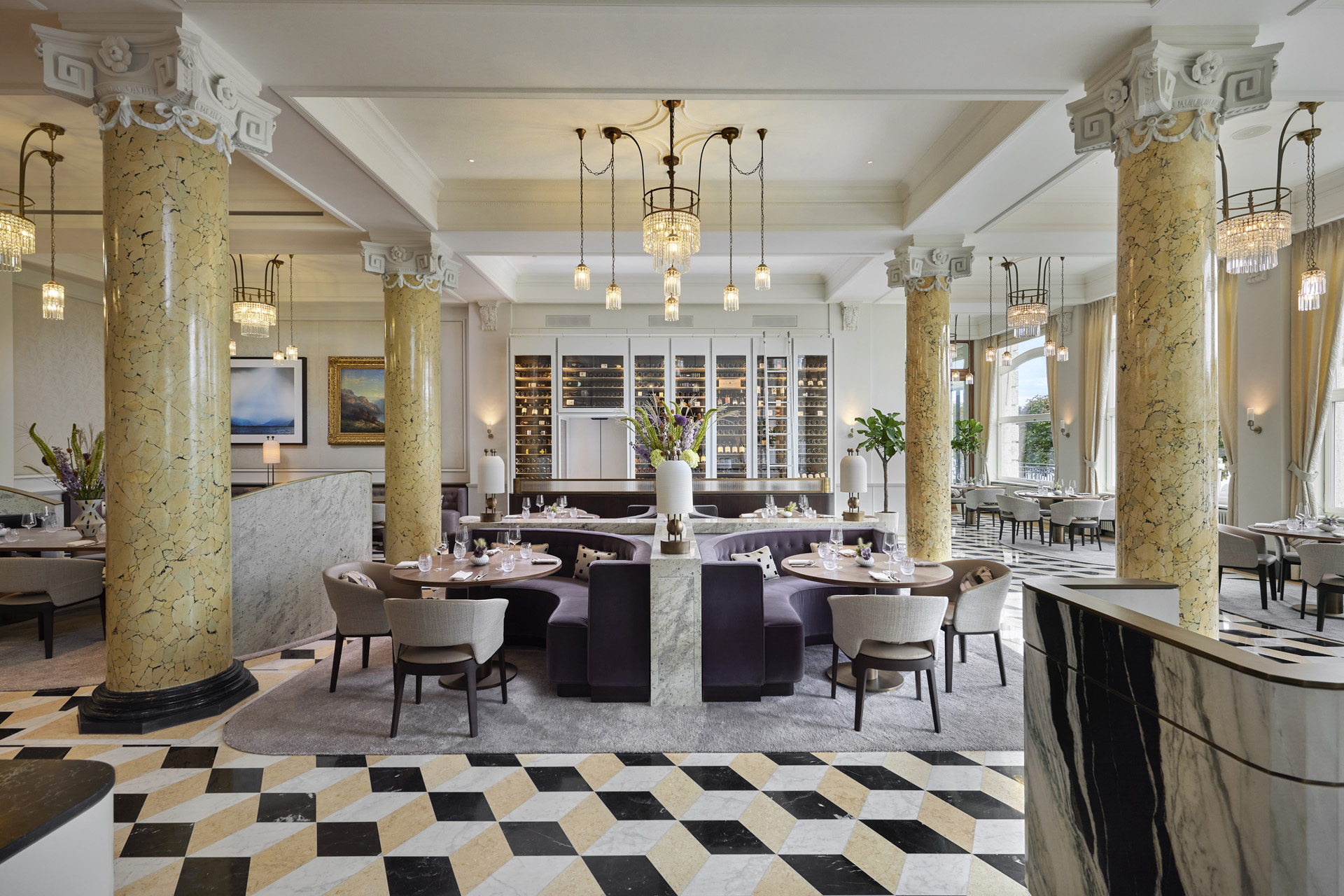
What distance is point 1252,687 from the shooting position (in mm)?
1395

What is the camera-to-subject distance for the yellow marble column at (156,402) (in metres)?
3.55

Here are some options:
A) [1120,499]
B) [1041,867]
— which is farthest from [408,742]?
[1120,499]

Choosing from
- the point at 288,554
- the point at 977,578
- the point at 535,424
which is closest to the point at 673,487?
the point at 977,578

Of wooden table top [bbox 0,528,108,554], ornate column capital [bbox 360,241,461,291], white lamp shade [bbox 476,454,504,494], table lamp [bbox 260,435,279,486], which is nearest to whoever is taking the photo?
wooden table top [bbox 0,528,108,554]

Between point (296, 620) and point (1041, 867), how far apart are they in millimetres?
5283

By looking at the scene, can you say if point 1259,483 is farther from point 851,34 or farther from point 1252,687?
point 1252,687

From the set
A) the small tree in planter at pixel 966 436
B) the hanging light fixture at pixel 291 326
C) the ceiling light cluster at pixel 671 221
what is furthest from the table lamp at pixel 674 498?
the small tree in planter at pixel 966 436

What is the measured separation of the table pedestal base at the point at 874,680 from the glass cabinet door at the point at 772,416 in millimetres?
6750

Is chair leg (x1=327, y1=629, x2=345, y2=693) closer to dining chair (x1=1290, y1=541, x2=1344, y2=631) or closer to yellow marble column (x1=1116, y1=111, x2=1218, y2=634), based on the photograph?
yellow marble column (x1=1116, y1=111, x2=1218, y2=634)

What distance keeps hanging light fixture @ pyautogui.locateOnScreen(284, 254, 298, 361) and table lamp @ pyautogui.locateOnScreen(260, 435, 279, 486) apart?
1529 millimetres

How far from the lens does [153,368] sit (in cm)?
356

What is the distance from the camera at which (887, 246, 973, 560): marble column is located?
713 centimetres

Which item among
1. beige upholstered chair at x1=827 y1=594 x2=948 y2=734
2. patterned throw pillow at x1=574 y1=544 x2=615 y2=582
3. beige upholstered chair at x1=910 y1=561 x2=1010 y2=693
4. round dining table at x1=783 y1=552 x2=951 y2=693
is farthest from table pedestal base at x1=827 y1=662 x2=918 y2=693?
patterned throw pillow at x1=574 y1=544 x2=615 y2=582

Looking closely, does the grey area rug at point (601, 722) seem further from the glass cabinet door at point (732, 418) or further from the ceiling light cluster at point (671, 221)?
the glass cabinet door at point (732, 418)
